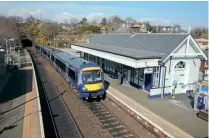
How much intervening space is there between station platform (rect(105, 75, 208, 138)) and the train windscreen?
1.89 metres

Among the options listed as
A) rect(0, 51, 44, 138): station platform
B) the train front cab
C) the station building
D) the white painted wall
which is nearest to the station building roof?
the station building

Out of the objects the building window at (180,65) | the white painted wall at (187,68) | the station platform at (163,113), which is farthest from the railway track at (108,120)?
the building window at (180,65)

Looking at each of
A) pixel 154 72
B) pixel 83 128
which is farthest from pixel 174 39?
pixel 83 128

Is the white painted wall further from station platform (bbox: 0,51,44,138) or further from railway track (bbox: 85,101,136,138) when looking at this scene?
station platform (bbox: 0,51,44,138)

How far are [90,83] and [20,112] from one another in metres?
5.22

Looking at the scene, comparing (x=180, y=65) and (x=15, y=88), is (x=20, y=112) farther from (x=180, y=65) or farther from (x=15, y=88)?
(x=180, y=65)

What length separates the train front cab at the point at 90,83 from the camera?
52.6 feet

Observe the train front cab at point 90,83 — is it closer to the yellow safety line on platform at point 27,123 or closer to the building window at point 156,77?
the yellow safety line on platform at point 27,123

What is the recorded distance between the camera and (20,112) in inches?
554

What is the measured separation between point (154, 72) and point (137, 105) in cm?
391

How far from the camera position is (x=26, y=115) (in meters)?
13.6

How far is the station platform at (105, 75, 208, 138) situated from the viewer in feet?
37.9

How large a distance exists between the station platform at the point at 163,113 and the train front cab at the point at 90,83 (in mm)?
1515

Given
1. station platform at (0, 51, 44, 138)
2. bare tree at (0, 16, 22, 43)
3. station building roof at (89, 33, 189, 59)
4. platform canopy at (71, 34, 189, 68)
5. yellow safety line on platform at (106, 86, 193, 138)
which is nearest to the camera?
yellow safety line on platform at (106, 86, 193, 138)
